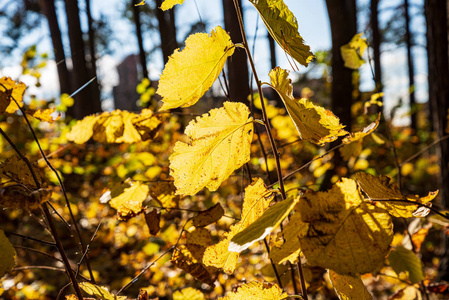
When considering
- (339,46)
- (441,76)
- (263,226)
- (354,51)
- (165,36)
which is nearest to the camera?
(263,226)

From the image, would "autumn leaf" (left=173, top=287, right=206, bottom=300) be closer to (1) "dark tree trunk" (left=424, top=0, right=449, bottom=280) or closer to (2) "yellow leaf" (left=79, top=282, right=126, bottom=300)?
(2) "yellow leaf" (left=79, top=282, right=126, bottom=300)

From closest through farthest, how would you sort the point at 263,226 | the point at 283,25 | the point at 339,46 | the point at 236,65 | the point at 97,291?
1. the point at 263,226
2. the point at 283,25
3. the point at 97,291
4. the point at 236,65
5. the point at 339,46

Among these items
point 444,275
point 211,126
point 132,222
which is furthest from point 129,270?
point 211,126

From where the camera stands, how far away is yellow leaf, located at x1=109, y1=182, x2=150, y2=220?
0.94 m

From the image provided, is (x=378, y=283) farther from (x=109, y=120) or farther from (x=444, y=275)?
(x=109, y=120)

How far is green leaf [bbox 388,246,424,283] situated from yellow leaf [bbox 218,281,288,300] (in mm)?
567

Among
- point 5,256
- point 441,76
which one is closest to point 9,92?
point 5,256

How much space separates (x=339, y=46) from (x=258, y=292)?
2.50m

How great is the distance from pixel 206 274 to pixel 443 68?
2.43 m

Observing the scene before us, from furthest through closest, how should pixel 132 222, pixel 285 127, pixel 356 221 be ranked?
pixel 132 222 < pixel 285 127 < pixel 356 221

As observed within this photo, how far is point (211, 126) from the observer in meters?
0.66

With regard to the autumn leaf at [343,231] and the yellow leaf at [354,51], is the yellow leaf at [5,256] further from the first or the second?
the yellow leaf at [354,51]

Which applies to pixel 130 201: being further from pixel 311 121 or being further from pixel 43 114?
pixel 311 121

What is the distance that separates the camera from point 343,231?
47 centimetres
